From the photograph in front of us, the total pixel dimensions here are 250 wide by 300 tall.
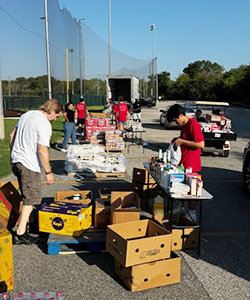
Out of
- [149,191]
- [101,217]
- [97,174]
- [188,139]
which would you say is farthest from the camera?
[97,174]

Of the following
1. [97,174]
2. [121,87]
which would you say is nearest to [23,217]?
[97,174]

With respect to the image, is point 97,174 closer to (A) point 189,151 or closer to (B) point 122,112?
(A) point 189,151

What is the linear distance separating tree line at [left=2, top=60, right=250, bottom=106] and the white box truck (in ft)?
16.0

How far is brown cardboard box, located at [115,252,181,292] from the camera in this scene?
11.7 ft

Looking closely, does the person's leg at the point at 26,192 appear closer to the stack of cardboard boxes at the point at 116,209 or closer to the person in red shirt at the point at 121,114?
the stack of cardboard boxes at the point at 116,209

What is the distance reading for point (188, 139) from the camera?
5152 millimetres

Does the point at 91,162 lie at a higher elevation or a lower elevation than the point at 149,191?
higher

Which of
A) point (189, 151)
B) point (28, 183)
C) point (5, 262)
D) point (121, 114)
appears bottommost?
point (5, 262)

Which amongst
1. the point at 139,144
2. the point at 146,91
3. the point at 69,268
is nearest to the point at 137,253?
the point at 69,268

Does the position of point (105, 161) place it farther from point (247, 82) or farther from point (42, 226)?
point (247, 82)

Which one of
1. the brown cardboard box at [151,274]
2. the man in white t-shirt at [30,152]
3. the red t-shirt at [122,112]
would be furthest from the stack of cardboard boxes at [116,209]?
the red t-shirt at [122,112]

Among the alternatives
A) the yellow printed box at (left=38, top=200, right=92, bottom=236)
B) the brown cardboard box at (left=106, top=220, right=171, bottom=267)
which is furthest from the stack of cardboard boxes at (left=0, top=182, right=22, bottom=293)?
the brown cardboard box at (left=106, top=220, right=171, bottom=267)

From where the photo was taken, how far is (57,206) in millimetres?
4852

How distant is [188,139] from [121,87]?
82.5 feet
